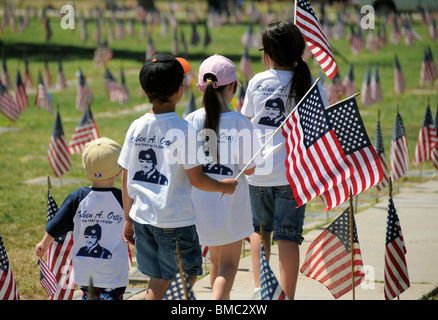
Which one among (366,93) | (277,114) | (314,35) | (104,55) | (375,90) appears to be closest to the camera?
(277,114)

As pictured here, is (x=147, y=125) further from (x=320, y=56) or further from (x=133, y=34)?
(x=133, y=34)

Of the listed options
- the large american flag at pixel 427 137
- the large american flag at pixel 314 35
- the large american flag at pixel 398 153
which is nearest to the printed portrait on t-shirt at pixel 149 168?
the large american flag at pixel 314 35

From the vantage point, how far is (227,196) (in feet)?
15.5

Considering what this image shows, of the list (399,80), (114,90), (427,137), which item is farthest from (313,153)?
(114,90)

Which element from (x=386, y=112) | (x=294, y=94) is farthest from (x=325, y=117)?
(x=386, y=112)

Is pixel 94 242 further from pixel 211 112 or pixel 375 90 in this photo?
pixel 375 90

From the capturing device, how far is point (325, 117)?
188 inches

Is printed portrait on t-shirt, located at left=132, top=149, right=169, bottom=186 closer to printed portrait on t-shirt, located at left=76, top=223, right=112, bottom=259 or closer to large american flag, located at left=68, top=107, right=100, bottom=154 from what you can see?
printed portrait on t-shirt, located at left=76, top=223, right=112, bottom=259

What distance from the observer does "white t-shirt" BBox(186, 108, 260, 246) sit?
468cm

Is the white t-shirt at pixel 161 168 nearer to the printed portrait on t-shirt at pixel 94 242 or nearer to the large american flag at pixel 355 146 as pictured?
the printed portrait on t-shirt at pixel 94 242

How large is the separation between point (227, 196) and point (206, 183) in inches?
17.5

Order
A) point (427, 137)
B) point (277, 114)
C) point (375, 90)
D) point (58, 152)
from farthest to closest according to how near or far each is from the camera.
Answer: point (375, 90), point (58, 152), point (427, 137), point (277, 114)

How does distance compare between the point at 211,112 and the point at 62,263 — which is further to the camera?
the point at 62,263
